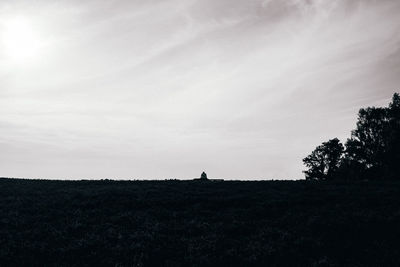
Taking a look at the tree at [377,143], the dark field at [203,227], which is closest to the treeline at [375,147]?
the tree at [377,143]

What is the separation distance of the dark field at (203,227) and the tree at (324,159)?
175 feet

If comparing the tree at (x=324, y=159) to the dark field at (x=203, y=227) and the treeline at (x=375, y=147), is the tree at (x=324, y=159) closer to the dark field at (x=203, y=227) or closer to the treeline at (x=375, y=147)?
the treeline at (x=375, y=147)

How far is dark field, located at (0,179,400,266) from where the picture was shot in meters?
14.6

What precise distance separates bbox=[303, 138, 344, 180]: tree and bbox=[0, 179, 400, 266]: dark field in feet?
175

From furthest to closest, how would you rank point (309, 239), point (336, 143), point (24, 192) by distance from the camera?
point (336, 143) < point (24, 192) < point (309, 239)

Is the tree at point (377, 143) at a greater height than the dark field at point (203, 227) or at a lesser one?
greater

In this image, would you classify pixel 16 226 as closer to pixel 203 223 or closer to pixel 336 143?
pixel 203 223

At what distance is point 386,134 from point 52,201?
54.0 metres

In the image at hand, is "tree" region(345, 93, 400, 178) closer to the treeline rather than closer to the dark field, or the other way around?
the treeline

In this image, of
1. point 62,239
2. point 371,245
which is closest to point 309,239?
point 371,245

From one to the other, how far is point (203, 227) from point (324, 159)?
7033 centimetres

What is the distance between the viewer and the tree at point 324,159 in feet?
269

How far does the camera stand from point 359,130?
68.7 meters

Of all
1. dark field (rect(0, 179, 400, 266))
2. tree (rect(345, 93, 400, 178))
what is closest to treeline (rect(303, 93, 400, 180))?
tree (rect(345, 93, 400, 178))
